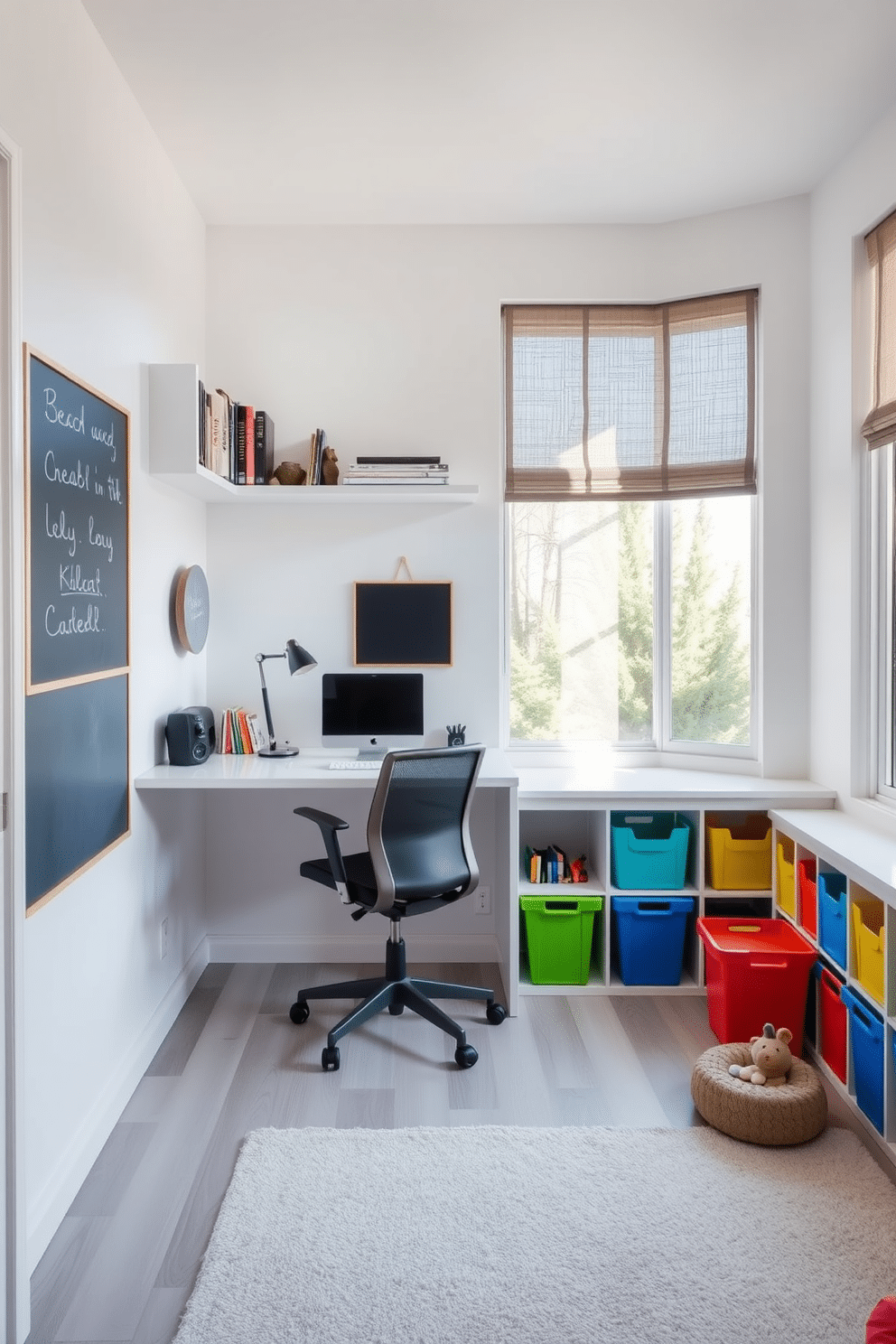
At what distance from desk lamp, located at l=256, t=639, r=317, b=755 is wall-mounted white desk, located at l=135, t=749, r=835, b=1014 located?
67mm

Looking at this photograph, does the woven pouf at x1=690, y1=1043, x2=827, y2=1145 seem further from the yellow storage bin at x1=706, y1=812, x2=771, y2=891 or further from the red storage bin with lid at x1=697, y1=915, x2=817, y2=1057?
the yellow storage bin at x1=706, y1=812, x2=771, y2=891

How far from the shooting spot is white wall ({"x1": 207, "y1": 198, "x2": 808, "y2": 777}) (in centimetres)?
350

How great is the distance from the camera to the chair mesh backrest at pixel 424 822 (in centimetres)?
266

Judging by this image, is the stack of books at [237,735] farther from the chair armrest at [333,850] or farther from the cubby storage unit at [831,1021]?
the cubby storage unit at [831,1021]

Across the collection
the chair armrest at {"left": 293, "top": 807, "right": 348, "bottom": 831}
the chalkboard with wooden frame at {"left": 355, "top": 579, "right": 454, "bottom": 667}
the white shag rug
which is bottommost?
the white shag rug

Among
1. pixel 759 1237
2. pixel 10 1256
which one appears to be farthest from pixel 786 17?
pixel 10 1256

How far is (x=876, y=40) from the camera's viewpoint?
2.39m

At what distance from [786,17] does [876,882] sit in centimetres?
224

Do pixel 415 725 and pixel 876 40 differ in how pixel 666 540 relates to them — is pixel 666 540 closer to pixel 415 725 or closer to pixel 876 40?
pixel 415 725

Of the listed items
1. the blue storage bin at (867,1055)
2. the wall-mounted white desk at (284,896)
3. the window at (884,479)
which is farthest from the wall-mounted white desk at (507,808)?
the blue storage bin at (867,1055)

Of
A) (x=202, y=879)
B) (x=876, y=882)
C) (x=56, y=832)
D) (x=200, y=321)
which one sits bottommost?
(x=202, y=879)

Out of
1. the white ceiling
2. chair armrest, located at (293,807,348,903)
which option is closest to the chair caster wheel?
chair armrest, located at (293,807,348,903)

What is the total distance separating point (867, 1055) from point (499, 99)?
2894 mm

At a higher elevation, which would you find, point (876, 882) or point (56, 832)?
point (56, 832)
